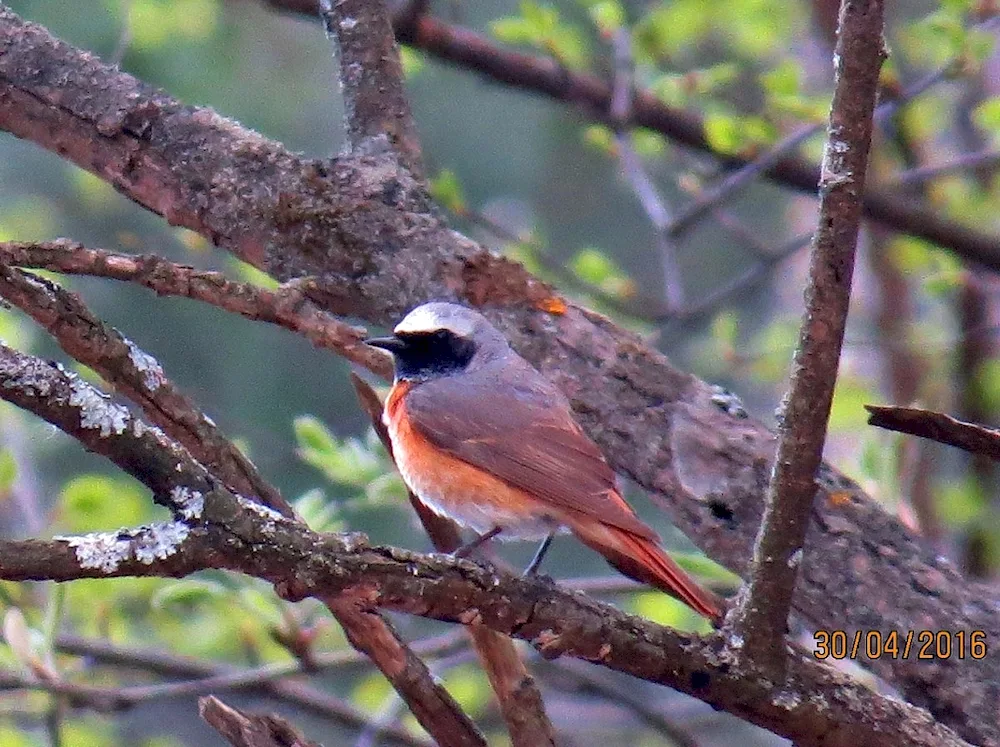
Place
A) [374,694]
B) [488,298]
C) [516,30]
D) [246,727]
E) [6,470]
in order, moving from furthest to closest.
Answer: [374,694] < [516,30] < [6,470] < [488,298] < [246,727]

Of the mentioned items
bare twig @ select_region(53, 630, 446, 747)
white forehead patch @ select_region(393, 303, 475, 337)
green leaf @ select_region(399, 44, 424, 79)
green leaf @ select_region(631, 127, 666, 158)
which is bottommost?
bare twig @ select_region(53, 630, 446, 747)

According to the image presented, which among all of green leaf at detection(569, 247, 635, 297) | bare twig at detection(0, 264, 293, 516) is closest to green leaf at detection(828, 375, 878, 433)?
green leaf at detection(569, 247, 635, 297)

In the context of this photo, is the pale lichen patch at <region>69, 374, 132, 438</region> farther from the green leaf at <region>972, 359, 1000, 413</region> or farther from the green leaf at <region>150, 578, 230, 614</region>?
the green leaf at <region>972, 359, 1000, 413</region>

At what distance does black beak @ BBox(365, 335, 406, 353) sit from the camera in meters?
3.68

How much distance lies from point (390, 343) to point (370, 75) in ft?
2.61

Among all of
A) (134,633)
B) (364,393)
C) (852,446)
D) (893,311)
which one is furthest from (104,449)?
(852,446)

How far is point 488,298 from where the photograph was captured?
3369 millimetres

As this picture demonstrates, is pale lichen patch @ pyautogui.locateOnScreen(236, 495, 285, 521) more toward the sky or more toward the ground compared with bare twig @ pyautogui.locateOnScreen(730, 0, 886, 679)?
more toward the ground

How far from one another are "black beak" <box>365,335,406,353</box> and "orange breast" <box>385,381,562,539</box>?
1.03ft

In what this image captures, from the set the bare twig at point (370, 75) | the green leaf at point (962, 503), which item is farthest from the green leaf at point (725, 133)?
the green leaf at point (962, 503)

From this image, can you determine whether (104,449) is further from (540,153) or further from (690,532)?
(540,153)

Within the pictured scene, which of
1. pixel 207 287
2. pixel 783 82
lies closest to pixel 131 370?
pixel 207 287

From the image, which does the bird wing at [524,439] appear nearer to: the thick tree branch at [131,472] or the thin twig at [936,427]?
the thin twig at [936,427]

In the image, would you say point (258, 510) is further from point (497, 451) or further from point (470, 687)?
point (470, 687)
